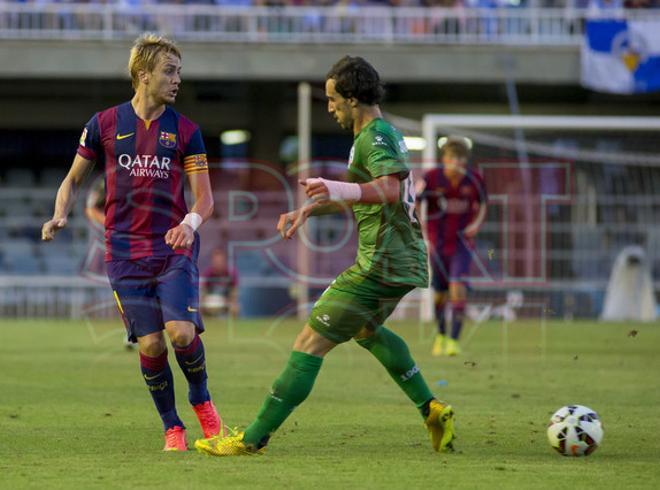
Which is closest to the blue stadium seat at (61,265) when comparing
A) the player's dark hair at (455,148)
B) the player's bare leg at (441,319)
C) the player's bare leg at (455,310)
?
the player's bare leg at (441,319)

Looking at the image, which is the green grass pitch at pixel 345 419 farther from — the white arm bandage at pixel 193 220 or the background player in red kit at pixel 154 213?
the white arm bandage at pixel 193 220

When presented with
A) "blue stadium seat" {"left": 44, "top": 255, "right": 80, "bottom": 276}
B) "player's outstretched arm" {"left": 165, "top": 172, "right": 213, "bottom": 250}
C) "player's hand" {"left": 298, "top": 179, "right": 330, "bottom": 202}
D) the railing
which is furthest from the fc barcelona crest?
the railing

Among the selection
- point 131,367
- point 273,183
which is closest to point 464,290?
point 131,367

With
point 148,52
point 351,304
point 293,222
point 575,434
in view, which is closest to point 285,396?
point 351,304

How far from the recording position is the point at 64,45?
26.4m

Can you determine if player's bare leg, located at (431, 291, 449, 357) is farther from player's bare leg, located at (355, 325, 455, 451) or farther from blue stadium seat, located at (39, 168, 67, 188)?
blue stadium seat, located at (39, 168, 67, 188)

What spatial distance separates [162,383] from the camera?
291 inches

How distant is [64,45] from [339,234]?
6.99m

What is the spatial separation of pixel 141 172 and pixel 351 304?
4.10 feet

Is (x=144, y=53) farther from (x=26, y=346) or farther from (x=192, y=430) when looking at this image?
(x=26, y=346)

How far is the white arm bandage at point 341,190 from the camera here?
650 cm

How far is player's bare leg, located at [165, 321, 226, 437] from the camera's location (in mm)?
7125

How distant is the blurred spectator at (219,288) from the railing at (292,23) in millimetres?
5973

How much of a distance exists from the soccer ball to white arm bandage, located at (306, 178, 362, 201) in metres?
1.67
